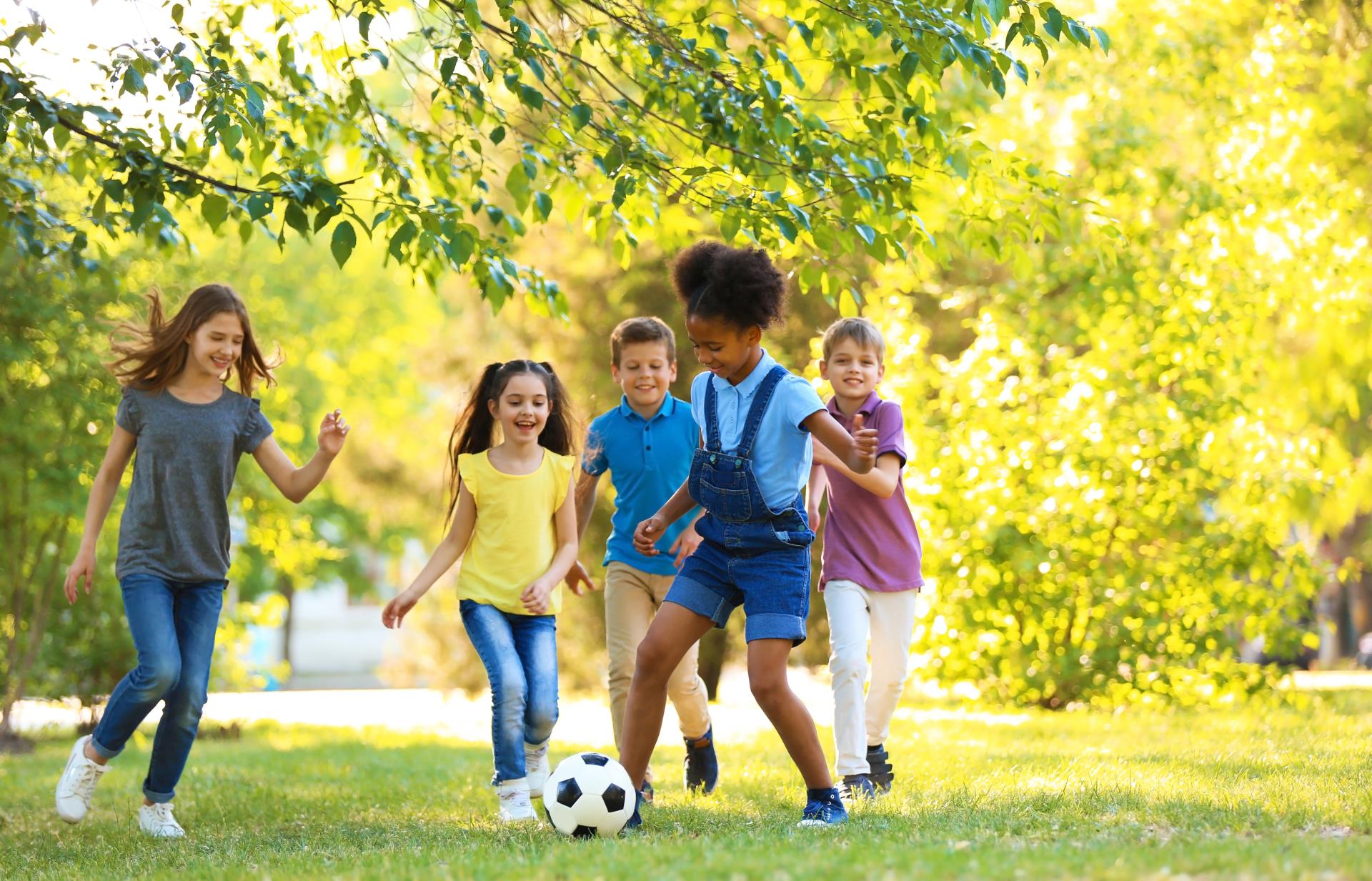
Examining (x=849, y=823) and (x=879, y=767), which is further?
(x=879, y=767)

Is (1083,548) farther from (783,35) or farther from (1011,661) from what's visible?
(783,35)

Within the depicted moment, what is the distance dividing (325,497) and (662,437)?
23136mm

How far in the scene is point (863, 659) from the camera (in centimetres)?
600

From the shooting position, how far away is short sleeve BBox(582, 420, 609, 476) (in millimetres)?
6516

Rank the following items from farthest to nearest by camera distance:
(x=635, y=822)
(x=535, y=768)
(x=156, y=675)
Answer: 1. (x=535, y=768)
2. (x=156, y=675)
3. (x=635, y=822)

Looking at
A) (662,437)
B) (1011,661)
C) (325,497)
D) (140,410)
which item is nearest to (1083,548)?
(1011,661)

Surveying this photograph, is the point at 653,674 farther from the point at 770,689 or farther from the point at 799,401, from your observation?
the point at 799,401

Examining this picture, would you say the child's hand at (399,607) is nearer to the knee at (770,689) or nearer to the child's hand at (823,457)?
the knee at (770,689)

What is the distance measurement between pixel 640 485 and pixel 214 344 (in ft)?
6.19

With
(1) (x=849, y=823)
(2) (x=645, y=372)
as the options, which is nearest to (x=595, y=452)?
(2) (x=645, y=372)

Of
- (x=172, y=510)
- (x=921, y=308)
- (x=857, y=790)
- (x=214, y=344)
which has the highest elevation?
(x=921, y=308)

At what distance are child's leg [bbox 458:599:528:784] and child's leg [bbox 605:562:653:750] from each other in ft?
1.90

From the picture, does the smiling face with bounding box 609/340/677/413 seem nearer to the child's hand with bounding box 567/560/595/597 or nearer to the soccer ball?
the child's hand with bounding box 567/560/595/597

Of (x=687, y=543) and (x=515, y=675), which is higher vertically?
(x=687, y=543)
